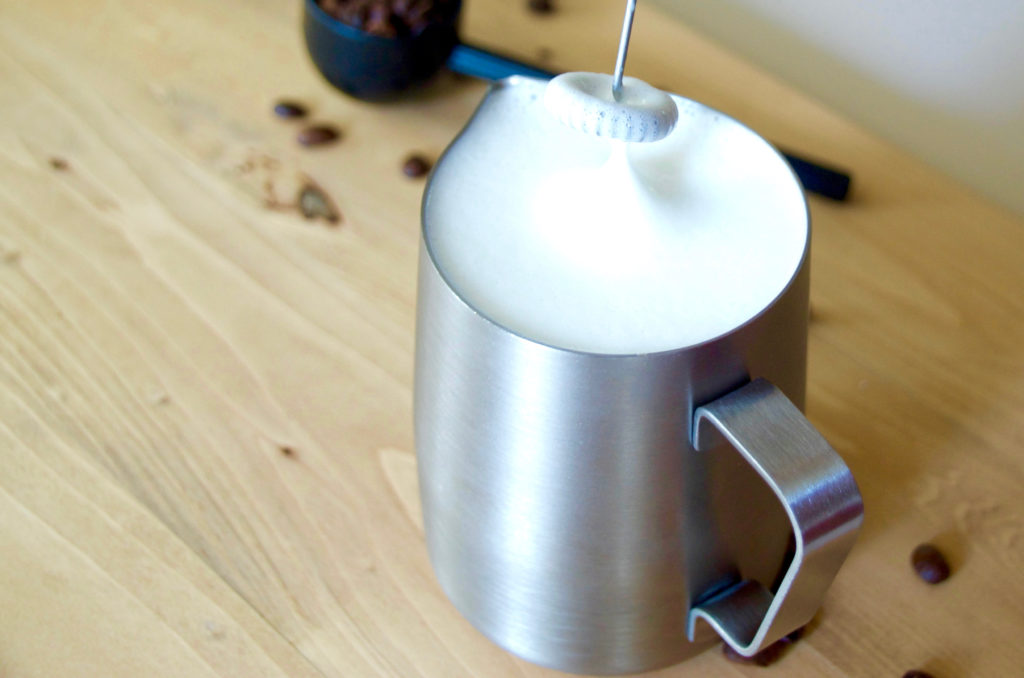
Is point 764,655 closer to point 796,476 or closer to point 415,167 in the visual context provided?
point 796,476

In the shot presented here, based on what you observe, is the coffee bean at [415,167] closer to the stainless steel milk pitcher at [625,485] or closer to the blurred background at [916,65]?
the stainless steel milk pitcher at [625,485]

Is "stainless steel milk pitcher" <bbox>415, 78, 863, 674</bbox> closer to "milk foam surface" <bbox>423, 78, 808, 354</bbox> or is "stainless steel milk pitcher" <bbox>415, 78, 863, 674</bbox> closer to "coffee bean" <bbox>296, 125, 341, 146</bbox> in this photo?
"milk foam surface" <bbox>423, 78, 808, 354</bbox>

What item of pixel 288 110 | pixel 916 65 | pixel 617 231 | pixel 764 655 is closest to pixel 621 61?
pixel 617 231

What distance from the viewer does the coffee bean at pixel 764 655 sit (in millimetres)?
437

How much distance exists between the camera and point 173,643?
0.43 m

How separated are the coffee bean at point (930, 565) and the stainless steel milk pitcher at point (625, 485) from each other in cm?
9

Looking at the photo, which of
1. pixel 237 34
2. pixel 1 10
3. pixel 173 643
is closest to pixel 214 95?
pixel 237 34

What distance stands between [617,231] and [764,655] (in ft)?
0.70

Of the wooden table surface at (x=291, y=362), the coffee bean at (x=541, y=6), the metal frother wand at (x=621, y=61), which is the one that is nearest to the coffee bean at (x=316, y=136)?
the wooden table surface at (x=291, y=362)

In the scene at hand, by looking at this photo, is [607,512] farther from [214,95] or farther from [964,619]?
[214,95]

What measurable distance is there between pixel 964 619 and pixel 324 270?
38 cm

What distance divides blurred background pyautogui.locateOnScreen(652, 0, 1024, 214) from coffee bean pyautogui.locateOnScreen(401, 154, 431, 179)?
38 cm

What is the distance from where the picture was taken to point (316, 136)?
2.10ft

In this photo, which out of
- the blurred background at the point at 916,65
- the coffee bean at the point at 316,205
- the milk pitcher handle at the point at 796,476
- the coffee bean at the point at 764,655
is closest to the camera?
the milk pitcher handle at the point at 796,476
